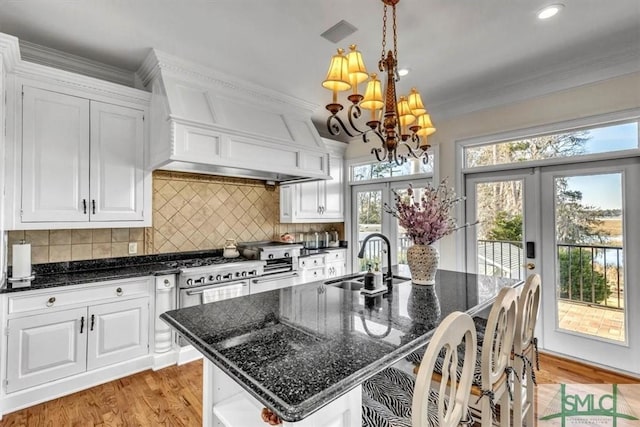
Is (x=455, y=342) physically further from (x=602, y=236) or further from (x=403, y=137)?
(x=602, y=236)

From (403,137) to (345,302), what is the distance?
1207 mm

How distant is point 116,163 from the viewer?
110 inches

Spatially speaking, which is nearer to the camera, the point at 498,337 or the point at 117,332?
the point at 498,337

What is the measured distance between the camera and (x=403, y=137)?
7.18 feet

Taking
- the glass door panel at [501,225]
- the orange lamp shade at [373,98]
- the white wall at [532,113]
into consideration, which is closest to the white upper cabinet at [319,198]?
the white wall at [532,113]

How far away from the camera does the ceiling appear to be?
2129mm

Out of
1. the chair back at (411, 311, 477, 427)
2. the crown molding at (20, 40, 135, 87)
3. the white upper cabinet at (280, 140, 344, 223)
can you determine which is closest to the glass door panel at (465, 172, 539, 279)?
the white upper cabinet at (280, 140, 344, 223)

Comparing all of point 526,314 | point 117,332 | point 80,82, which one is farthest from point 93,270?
point 526,314

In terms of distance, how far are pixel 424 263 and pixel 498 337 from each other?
0.73m

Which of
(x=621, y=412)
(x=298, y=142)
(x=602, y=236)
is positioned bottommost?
(x=621, y=412)

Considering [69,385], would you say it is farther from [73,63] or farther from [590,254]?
[590,254]

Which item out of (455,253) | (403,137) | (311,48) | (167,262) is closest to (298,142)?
(311,48)

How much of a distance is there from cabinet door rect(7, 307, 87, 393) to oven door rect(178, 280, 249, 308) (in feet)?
2.40

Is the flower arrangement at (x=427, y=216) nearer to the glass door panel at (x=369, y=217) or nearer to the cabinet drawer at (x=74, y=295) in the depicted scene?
the cabinet drawer at (x=74, y=295)
